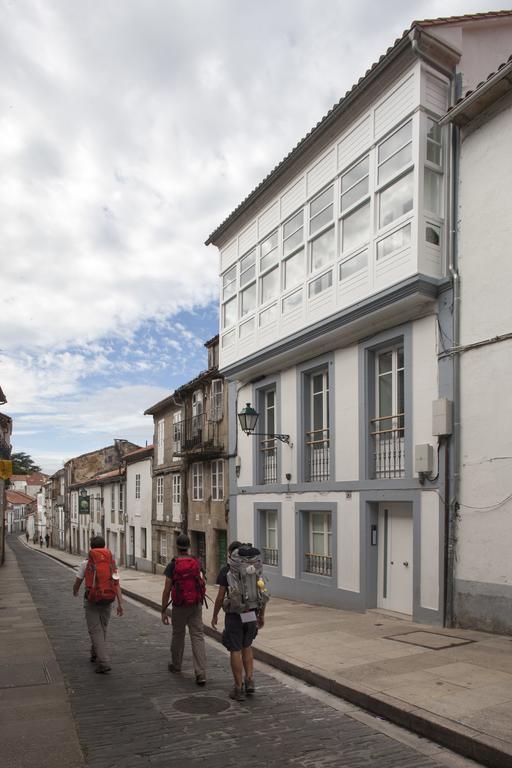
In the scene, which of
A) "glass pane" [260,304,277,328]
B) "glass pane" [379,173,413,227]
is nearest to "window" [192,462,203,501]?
"glass pane" [260,304,277,328]

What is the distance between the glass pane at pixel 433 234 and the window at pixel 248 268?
6282 mm

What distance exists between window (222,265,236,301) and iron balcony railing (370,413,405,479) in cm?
670

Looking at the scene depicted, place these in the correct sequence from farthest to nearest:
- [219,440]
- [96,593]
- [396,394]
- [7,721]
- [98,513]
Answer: [98,513], [219,440], [396,394], [96,593], [7,721]

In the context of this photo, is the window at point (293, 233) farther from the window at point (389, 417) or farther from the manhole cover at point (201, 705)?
the manhole cover at point (201, 705)

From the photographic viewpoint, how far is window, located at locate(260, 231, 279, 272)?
1508cm

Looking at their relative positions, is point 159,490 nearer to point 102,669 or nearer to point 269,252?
point 269,252

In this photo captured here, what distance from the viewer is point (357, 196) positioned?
39.5 ft

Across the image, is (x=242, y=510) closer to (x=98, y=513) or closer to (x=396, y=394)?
(x=396, y=394)

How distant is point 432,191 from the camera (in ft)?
34.6

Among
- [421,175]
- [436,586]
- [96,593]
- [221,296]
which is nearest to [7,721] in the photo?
[96,593]

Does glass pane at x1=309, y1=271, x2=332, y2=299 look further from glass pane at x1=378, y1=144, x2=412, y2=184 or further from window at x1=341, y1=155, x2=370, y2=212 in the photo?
glass pane at x1=378, y1=144, x2=412, y2=184

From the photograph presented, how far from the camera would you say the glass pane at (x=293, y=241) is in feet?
46.0

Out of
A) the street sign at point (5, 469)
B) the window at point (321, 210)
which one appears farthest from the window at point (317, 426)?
the street sign at point (5, 469)

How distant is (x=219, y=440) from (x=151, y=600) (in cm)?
596
